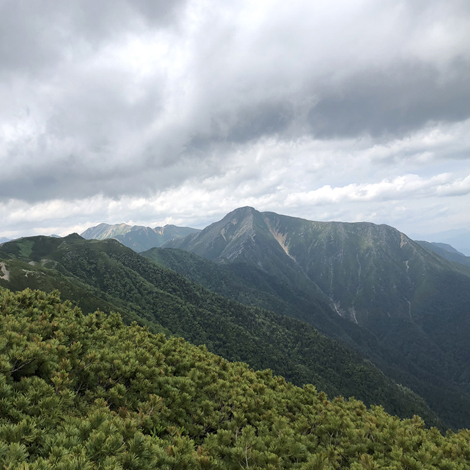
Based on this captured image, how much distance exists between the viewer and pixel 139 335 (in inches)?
1165

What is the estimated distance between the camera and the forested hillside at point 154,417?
10.4m

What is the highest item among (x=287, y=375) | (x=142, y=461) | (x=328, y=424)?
(x=142, y=461)

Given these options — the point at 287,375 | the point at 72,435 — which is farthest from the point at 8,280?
the point at 287,375

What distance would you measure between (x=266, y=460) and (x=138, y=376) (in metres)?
11.0

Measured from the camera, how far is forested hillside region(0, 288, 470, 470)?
10430mm

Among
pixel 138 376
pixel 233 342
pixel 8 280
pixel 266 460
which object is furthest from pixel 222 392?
pixel 233 342

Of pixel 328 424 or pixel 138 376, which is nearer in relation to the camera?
pixel 138 376

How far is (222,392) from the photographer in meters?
23.9

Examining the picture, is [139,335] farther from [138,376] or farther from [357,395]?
[357,395]

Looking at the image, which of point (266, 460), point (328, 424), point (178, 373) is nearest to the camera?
point (266, 460)

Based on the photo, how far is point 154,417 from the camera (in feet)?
53.5

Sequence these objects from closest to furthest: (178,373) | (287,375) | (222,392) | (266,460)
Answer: (266,460)
(222,392)
(178,373)
(287,375)

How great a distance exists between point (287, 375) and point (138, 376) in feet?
621

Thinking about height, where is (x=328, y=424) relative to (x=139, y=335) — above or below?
below
